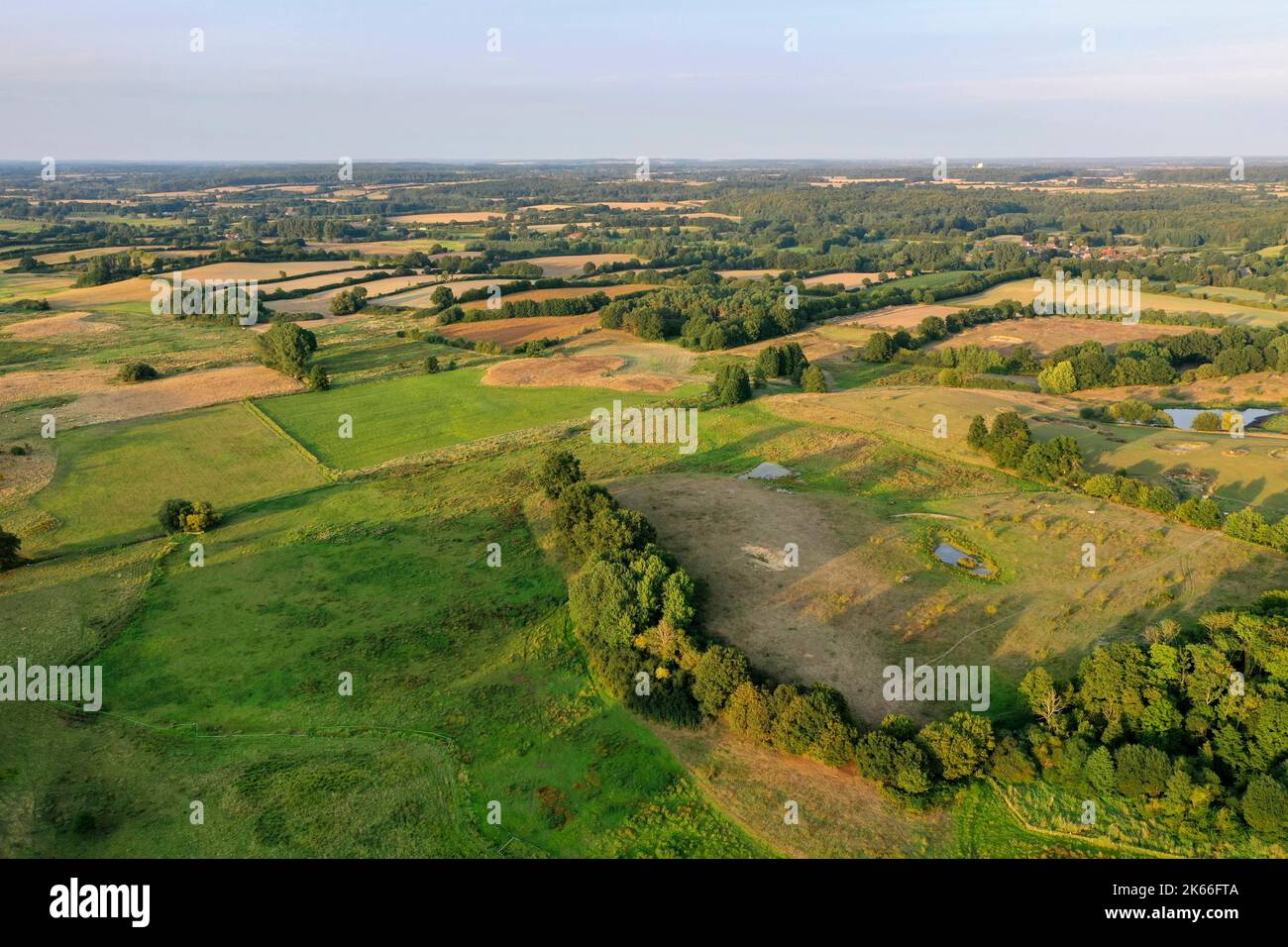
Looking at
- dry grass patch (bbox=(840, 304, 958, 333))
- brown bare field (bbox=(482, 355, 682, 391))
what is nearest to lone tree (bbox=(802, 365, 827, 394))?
brown bare field (bbox=(482, 355, 682, 391))

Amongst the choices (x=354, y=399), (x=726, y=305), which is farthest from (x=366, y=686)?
(x=726, y=305)

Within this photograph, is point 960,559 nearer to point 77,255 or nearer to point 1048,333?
point 1048,333

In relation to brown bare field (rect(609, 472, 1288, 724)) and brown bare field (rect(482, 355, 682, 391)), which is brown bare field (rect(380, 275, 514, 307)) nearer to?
brown bare field (rect(482, 355, 682, 391))

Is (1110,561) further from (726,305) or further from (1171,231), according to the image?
(1171,231)

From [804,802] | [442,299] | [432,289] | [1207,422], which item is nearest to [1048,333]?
[1207,422]

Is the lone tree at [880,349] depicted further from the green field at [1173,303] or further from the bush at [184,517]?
the bush at [184,517]

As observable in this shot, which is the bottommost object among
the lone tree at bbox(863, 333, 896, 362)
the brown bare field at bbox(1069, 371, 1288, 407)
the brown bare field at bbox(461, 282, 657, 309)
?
the brown bare field at bbox(1069, 371, 1288, 407)

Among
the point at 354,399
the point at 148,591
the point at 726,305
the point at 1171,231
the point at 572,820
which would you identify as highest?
the point at 1171,231

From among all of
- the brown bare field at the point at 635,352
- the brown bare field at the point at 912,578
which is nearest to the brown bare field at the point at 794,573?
the brown bare field at the point at 912,578
